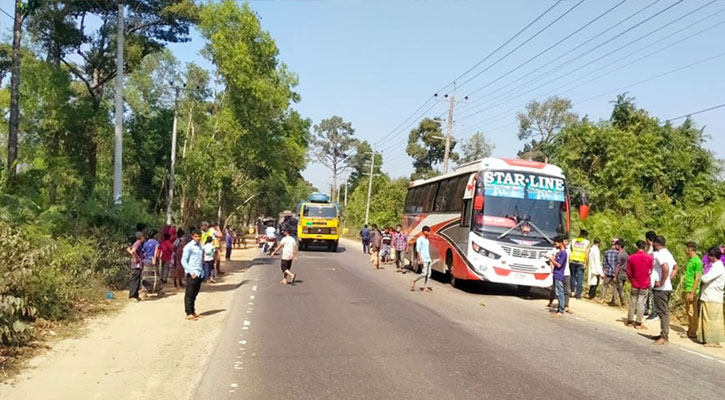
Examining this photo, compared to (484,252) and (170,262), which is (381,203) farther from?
(484,252)

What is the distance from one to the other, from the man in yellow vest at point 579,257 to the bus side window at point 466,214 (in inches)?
115

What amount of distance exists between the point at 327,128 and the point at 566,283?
3226 inches

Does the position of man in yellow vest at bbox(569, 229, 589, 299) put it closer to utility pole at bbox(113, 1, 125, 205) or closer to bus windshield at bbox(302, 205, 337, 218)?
utility pole at bbox(113, 1, 125, 205)

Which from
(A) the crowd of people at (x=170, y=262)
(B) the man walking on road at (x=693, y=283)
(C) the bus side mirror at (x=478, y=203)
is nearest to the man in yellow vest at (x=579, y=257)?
(C) the bus side mirror at (x=478, y=203)

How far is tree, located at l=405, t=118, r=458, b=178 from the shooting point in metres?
63.1

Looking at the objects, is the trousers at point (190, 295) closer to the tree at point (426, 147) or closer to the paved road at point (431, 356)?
the paved road at point (431, 356)

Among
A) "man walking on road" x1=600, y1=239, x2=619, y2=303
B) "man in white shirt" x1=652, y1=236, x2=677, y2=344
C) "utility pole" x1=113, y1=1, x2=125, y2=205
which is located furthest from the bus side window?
"utility pole" x1=113, y1=1, x2=125, y2=205

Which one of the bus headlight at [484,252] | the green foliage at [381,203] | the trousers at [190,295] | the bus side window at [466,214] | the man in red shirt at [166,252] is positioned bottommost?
the trousers at [190,295]

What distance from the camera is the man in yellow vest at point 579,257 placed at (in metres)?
16.2

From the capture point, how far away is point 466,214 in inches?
663

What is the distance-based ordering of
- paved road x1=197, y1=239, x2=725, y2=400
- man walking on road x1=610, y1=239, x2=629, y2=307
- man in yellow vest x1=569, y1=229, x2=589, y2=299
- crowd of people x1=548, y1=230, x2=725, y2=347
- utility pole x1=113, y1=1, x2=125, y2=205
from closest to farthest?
paved road x1=197, y1=239, x2=725, y2=400 < crowd of people x1=548, y1=230, x2=725, y2=347 < man walking on road x1=610, y1=239, x2=629, y2=307 < man in yellow vest x1=569, y1=229, x2=589, y2=299 < utility pole x1=113, y1=1, x2=125, y2=205

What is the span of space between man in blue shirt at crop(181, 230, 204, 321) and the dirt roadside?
27 cm

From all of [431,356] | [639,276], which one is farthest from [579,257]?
[431,356]

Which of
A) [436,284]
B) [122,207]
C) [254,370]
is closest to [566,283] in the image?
[436,284]
